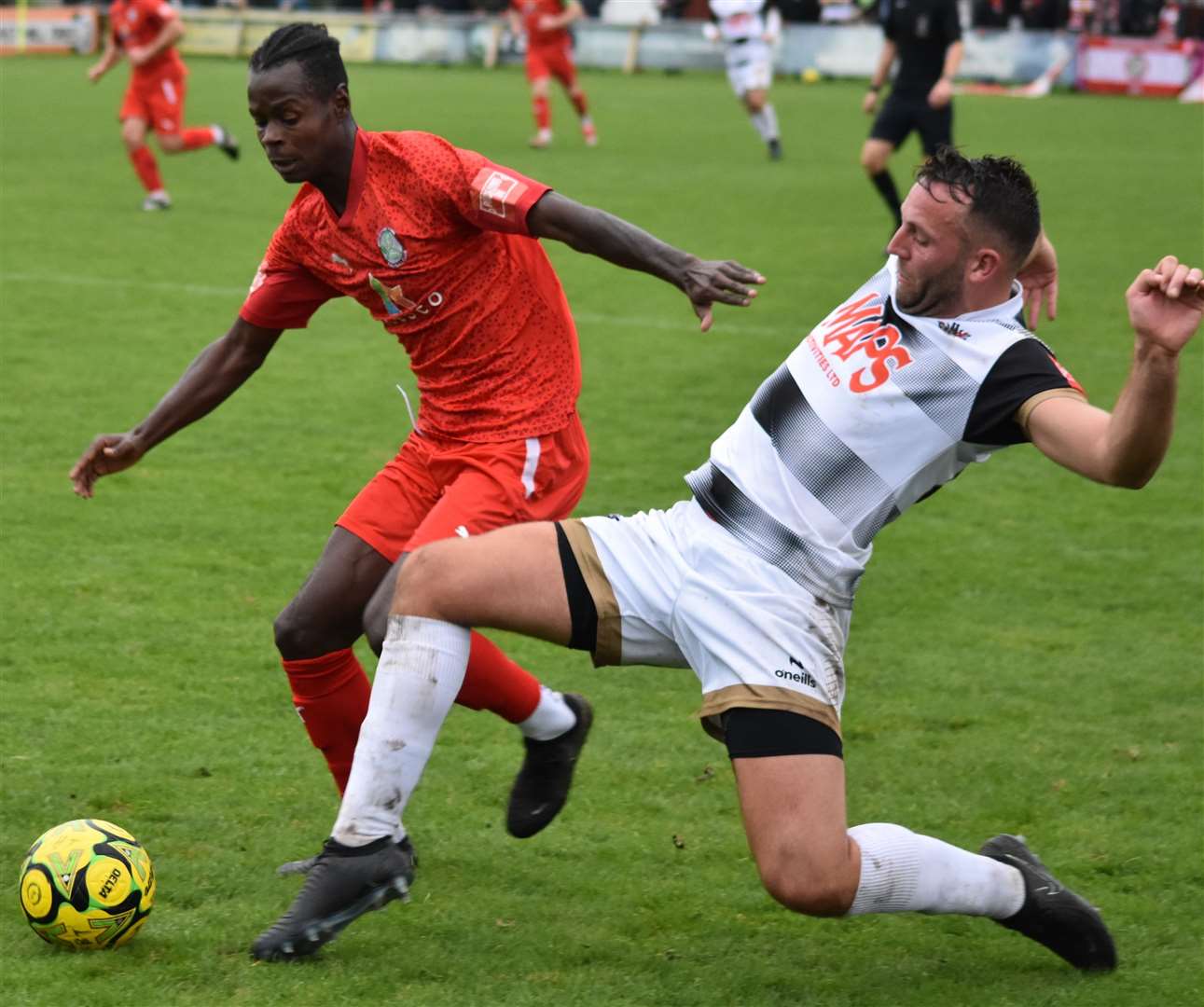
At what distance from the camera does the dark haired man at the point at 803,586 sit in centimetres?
386

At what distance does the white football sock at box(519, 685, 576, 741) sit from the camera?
186 inches

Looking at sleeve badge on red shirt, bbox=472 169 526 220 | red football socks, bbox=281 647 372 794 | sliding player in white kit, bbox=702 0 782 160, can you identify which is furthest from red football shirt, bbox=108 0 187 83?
red football socks, bbox=281 647 372 794

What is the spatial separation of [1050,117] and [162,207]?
14.4 m

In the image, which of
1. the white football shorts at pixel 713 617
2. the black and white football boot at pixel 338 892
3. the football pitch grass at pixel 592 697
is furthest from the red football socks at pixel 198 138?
the black and white football boot at pixel 338 892

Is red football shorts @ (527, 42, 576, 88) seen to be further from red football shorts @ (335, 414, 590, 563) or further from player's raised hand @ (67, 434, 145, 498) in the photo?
red football shorts @ (335, 414, 590, 563)

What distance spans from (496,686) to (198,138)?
13.0 metres

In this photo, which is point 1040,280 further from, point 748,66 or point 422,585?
point 748,66

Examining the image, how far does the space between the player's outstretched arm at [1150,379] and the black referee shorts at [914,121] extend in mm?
10919

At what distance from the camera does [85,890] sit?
3.97 meters

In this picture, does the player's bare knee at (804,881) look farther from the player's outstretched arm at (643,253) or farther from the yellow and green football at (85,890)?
the yellow and green football at (85,890)

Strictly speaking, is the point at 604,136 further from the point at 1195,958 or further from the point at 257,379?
the point at 1195,958

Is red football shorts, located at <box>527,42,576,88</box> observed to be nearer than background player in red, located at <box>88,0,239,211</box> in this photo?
No

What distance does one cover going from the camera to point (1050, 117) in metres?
25.4

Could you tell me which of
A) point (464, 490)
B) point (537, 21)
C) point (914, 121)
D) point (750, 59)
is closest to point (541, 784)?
point (464, 490)
